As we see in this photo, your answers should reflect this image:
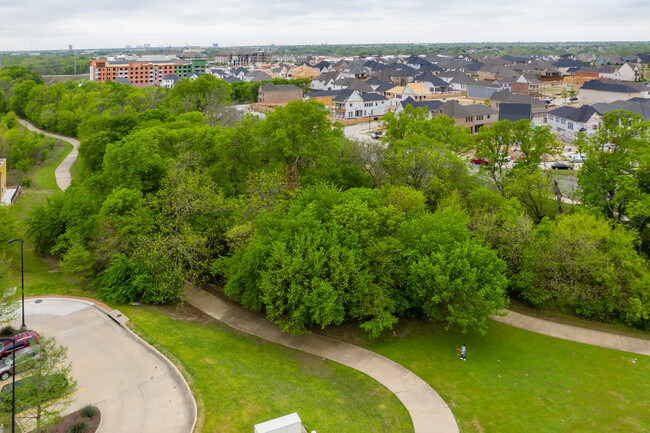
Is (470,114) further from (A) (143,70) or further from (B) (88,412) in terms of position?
(A) (143,70)

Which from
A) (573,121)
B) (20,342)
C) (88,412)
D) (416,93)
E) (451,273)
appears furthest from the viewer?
(416,93)

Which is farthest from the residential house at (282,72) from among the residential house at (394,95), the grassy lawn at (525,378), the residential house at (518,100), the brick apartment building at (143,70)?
the grassy lawn at (525,378)

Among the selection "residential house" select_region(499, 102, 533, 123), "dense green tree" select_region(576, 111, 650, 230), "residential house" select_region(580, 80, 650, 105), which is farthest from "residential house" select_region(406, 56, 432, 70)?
"dense green tree" select_region(576, 111, 650, 230)

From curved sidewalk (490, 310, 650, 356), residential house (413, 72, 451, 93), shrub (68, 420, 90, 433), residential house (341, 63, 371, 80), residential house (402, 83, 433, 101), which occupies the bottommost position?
→ curved sidewalk (490, 310, 650, 356)

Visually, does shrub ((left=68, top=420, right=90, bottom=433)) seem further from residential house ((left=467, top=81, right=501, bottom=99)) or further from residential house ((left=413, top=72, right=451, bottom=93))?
residential house ((left=413, top=72, right=451, bottom=93))

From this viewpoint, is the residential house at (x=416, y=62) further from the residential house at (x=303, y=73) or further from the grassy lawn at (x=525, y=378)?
the grassy lawn at (x=525, y=378)

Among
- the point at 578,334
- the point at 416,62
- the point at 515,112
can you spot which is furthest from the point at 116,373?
the point at 416,62
